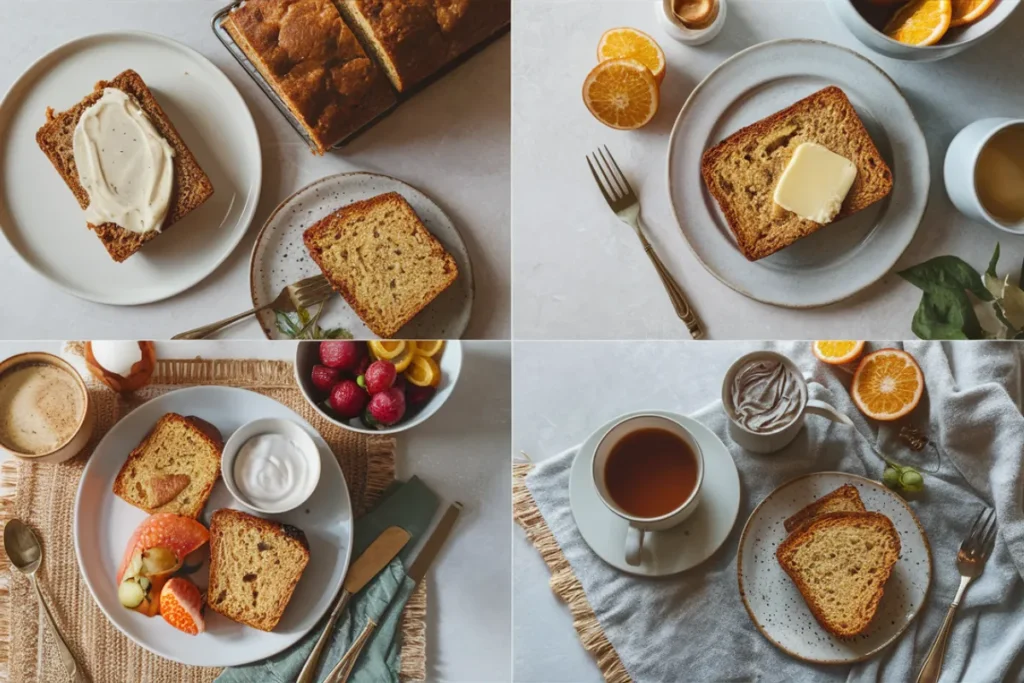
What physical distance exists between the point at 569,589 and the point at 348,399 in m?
0.35

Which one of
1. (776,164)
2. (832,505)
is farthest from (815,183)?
(832,505)

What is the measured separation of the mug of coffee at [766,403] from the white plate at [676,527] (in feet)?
0.13

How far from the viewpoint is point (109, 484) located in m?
0.93

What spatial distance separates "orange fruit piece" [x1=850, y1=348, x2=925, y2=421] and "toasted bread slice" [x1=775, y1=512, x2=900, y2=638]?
126 millimetres

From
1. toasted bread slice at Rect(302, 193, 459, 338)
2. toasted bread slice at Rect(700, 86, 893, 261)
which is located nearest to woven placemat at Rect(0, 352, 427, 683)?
toasted bread slice at Rect(302, 193, 459, 338)

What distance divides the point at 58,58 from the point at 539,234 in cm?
63

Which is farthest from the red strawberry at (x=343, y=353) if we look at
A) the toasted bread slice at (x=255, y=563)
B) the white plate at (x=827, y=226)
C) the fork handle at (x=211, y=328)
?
the white plate at (x=827, y=226)

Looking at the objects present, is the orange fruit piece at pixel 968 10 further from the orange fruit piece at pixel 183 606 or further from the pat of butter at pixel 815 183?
the orange fruit piece at pixel 183 606

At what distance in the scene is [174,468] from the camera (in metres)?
0.91

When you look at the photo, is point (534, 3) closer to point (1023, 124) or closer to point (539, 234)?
point (539, 234)

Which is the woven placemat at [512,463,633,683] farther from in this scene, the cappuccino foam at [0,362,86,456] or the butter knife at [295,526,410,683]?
the cappuccino foam at [0,362,86,456]

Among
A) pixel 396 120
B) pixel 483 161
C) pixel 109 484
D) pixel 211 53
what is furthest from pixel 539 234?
pixel 109 484

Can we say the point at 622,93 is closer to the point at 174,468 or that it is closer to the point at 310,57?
the point at 310,57

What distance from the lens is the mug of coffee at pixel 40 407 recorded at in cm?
92
